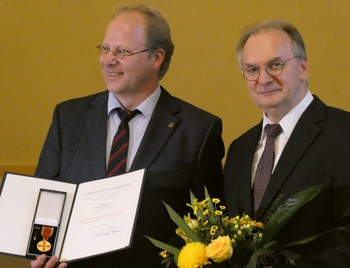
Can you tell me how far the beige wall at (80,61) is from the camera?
482 centimetres

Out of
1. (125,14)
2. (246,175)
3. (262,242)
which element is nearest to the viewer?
(262,242)

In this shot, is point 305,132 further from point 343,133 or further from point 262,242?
point 262,242

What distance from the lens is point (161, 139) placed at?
10.2 ft

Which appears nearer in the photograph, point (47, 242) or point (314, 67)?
point (47, 242)

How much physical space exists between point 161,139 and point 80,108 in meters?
0.41

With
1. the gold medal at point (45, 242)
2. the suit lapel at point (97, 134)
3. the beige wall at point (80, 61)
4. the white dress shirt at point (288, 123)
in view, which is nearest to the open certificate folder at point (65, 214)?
the gold medal at point (45, 242)

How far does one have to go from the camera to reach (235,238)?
2.47 meters

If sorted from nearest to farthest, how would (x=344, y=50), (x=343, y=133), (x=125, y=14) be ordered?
(x=343, y=133) → (x=125, y=14) → (x=344, y=50)

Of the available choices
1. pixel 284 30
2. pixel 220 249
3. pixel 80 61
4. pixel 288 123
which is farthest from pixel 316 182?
pixel 80 61

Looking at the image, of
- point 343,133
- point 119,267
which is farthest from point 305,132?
point 119,267

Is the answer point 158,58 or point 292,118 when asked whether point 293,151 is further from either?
point 158,58

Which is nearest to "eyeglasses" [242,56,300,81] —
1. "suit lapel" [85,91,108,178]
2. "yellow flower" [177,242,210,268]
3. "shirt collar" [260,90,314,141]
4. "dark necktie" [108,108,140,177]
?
"shirt collar" [260,90,314,141]

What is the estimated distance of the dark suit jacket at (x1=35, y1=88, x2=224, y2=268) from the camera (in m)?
2.97

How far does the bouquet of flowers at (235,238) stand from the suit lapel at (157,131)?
0.51 meters
